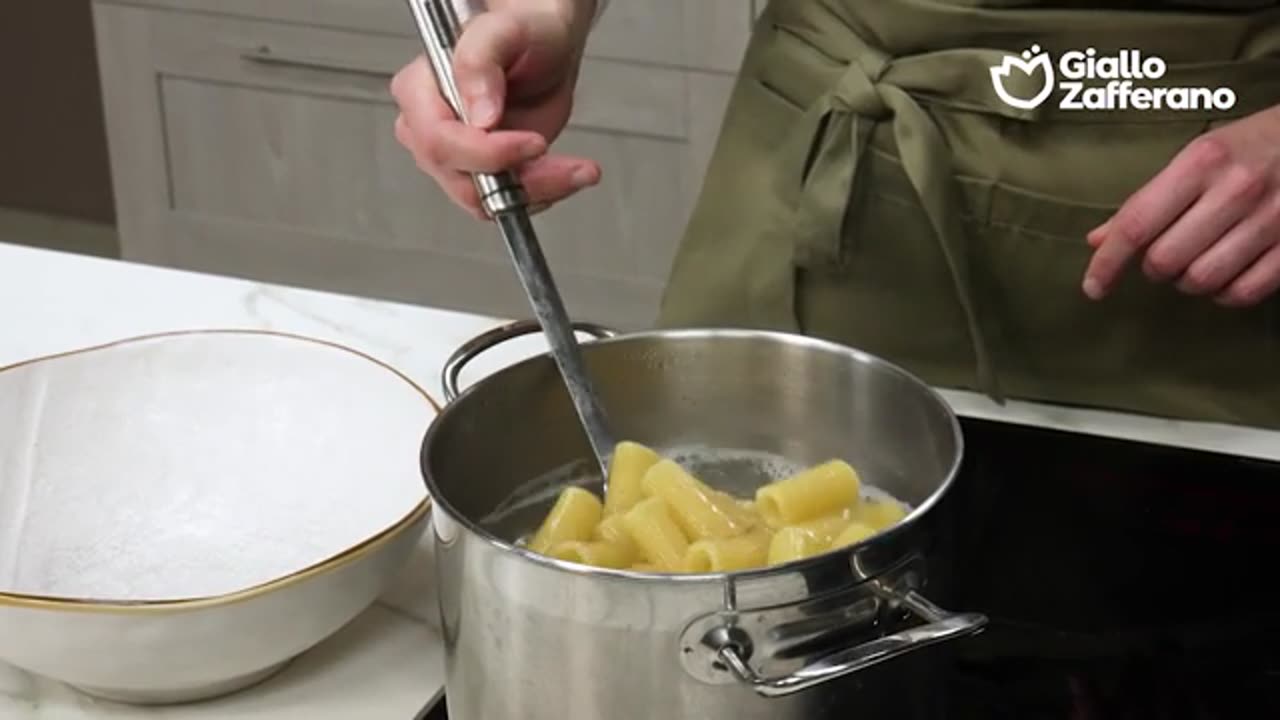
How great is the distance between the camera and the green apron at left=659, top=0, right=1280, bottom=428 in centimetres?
92

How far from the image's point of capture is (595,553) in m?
0.54

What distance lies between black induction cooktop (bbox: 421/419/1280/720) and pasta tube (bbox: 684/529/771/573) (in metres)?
0.07

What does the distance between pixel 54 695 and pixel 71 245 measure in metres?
2.18

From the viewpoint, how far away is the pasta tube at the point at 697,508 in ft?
1.79

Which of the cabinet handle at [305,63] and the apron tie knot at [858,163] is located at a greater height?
the apron tie knot at [858,163]

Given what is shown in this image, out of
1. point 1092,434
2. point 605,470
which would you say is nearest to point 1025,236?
point 1092,434

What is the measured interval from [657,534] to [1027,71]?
485mm

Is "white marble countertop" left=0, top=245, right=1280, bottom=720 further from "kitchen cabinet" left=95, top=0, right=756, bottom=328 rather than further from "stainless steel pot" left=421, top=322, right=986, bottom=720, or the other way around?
"kitchen cabinet" left=95, top=0, right=756, bottom=328

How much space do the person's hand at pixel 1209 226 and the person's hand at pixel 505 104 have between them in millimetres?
255

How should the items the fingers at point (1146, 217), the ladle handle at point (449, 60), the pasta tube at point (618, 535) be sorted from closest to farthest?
1. the pasta tube at point (618, 535)
2. the ladle handle at point (449, 60)
3. the fingers at point (1146, 217)

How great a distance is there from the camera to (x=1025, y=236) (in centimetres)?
95

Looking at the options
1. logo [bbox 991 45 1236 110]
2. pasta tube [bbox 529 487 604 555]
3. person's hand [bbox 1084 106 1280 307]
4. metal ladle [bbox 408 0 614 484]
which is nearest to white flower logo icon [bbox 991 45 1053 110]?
logo [bbox 991 45 1236 110]

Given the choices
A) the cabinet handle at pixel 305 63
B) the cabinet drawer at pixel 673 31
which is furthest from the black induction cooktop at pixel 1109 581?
the cabinet handle at pixel 305 63

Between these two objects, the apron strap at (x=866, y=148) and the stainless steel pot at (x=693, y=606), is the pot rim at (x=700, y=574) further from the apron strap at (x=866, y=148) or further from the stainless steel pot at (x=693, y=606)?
the apron strap at (x=866, y=148)
